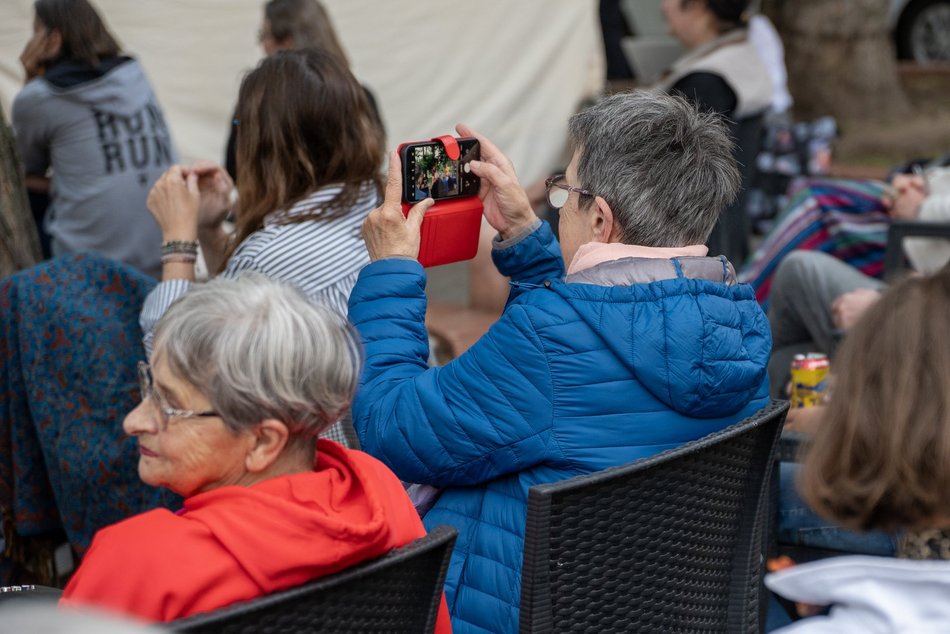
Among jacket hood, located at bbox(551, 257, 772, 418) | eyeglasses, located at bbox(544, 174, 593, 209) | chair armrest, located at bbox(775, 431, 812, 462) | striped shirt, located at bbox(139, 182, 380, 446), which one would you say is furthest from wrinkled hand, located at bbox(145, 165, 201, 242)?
chair armrest, located at bbox(775, 431, 812, 462)

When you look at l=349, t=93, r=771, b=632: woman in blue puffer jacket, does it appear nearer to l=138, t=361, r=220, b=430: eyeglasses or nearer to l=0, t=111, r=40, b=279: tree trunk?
l=138, t=361, r=220, b=430: eyeglasses

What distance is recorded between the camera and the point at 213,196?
3.28 m

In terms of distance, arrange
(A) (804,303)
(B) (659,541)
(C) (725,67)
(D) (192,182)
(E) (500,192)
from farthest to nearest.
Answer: (C) (725,67) < (A) (804,303) < (D) (192,182) < (E) (500,192) < (B) (659,541)

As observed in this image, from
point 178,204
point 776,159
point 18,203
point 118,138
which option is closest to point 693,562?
point 178,204

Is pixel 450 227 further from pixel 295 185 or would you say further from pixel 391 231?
pixel 295 185

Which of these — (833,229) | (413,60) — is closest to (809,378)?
(833,229)

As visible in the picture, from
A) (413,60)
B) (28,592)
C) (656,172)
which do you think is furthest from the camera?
(413,60)

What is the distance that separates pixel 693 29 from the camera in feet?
16.0

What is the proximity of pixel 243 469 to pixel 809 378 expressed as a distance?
1.76 meters

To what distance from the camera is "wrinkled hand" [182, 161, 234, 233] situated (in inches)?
127

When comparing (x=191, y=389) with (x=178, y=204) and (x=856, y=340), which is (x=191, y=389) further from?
(x=178, y=204)

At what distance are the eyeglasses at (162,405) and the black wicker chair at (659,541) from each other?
51 centimetres

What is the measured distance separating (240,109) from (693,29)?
7.92ft

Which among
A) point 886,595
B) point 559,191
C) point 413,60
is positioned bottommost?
point 413,60
